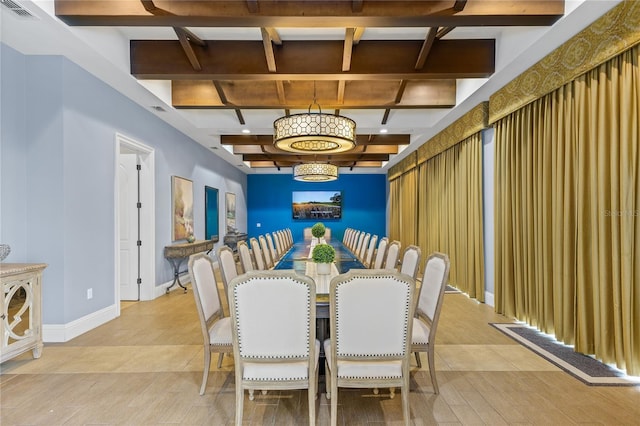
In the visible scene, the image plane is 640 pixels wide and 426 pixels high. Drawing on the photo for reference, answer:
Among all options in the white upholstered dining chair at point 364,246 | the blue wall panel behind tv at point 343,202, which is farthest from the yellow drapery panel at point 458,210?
the blue wall panel behind tv at point 343,202

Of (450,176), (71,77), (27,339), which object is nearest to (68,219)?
(27,339)

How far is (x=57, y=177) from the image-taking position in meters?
3.11

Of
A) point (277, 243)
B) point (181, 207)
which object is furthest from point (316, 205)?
point (181, 207)

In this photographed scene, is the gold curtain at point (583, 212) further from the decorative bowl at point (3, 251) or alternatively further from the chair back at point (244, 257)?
the decorative bowl at point (3, 251)

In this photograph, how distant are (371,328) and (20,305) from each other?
10.4 ft

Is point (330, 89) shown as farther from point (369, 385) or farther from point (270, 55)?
point (369, 385)

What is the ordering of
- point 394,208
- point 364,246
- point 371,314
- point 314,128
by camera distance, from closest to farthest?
point 371,314 → point 314,128 → point 364,246 → point 394,208

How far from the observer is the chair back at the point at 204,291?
213cm

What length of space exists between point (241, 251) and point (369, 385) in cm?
208

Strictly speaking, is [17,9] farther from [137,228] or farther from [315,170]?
[315,170]

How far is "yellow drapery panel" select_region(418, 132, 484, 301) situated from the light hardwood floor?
180cm

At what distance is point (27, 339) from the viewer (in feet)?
8.65

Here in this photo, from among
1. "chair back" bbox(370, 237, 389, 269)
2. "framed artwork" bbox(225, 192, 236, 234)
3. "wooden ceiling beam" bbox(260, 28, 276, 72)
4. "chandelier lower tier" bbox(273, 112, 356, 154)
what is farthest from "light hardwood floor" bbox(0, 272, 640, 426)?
"framed artwork" bbox(225, 192, 236, 234)

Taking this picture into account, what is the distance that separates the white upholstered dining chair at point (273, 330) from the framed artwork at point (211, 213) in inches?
224
